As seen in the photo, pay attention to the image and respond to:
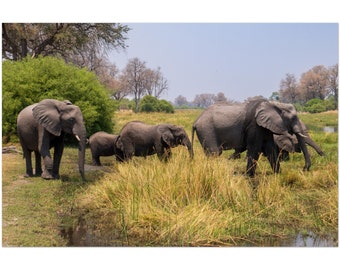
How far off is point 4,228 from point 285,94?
4378 cm

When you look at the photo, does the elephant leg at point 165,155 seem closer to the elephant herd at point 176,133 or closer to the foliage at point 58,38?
the elephant herd at point 176,133

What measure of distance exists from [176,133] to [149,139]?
0.67 metres

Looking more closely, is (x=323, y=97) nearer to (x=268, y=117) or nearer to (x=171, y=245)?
(x=268, y=117)

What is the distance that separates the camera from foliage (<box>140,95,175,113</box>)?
23133 millimetres

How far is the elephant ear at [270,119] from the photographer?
27.1 ft

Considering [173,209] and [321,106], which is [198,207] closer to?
[173,209]

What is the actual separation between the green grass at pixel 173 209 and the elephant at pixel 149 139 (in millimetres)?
2102

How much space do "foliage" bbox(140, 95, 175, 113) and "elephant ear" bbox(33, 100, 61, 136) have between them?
579 inches

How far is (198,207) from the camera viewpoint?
562cm

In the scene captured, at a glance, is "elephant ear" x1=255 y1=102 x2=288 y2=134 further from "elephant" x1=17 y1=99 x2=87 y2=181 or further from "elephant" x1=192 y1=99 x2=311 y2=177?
"elephant" x1=17 y1=99 x2=87 y2=181

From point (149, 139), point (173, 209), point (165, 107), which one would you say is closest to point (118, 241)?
point (173, 209)

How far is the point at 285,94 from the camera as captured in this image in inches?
1821

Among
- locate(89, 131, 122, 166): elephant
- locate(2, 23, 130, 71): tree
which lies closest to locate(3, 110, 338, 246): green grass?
locate(89, 131, 122, 166): elephant
